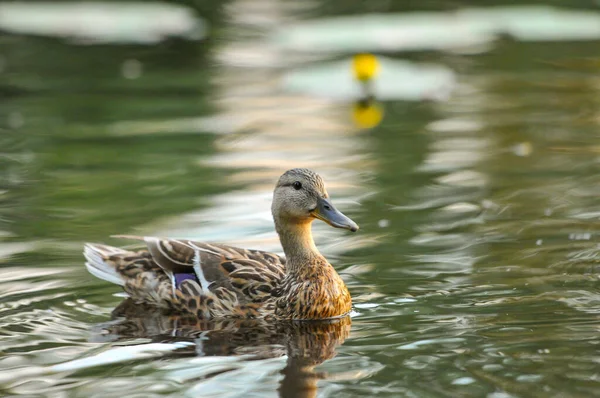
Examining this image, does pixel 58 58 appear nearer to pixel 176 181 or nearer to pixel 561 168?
pixel 176 181

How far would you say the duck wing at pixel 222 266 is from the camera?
8383mm

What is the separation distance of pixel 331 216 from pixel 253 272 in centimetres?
68

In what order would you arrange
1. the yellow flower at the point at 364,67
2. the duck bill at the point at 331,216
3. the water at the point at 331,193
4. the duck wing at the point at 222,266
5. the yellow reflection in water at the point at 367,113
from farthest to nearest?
the yellow flower at the point at 364,67
the yellow reflection in water at the point at 367,113
the duck wing at the point at 222,266
the duck bill at the point at 331,216
the water at the point at 331,193

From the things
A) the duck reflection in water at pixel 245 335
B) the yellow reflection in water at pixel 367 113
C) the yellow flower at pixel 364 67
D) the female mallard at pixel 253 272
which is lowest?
the duck reflection in water at pixel 245 335

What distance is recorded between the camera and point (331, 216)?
27.1ft

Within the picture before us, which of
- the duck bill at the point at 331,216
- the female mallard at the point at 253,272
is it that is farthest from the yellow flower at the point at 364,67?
the duck bill at the point at 331,216

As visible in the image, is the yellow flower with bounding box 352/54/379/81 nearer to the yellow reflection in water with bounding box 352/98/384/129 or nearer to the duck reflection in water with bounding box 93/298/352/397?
the yellow reflection in water with bounding box 352/98/384/129

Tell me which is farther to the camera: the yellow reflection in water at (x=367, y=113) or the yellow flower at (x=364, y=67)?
the yellow flower at (x=364, y=67)

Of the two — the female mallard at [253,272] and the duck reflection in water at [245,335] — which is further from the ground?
the female mallard at [253,272]

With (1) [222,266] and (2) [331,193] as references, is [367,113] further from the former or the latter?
(1) [222,266]

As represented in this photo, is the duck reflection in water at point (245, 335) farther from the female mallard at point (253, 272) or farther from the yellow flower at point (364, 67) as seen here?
the yellow flower at point (364, 67)

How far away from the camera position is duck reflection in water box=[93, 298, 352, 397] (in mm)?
7172

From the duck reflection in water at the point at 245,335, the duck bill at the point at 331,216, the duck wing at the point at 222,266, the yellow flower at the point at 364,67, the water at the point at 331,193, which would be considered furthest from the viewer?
the yellow flower at the point at 364,67

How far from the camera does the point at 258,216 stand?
33.7ft
